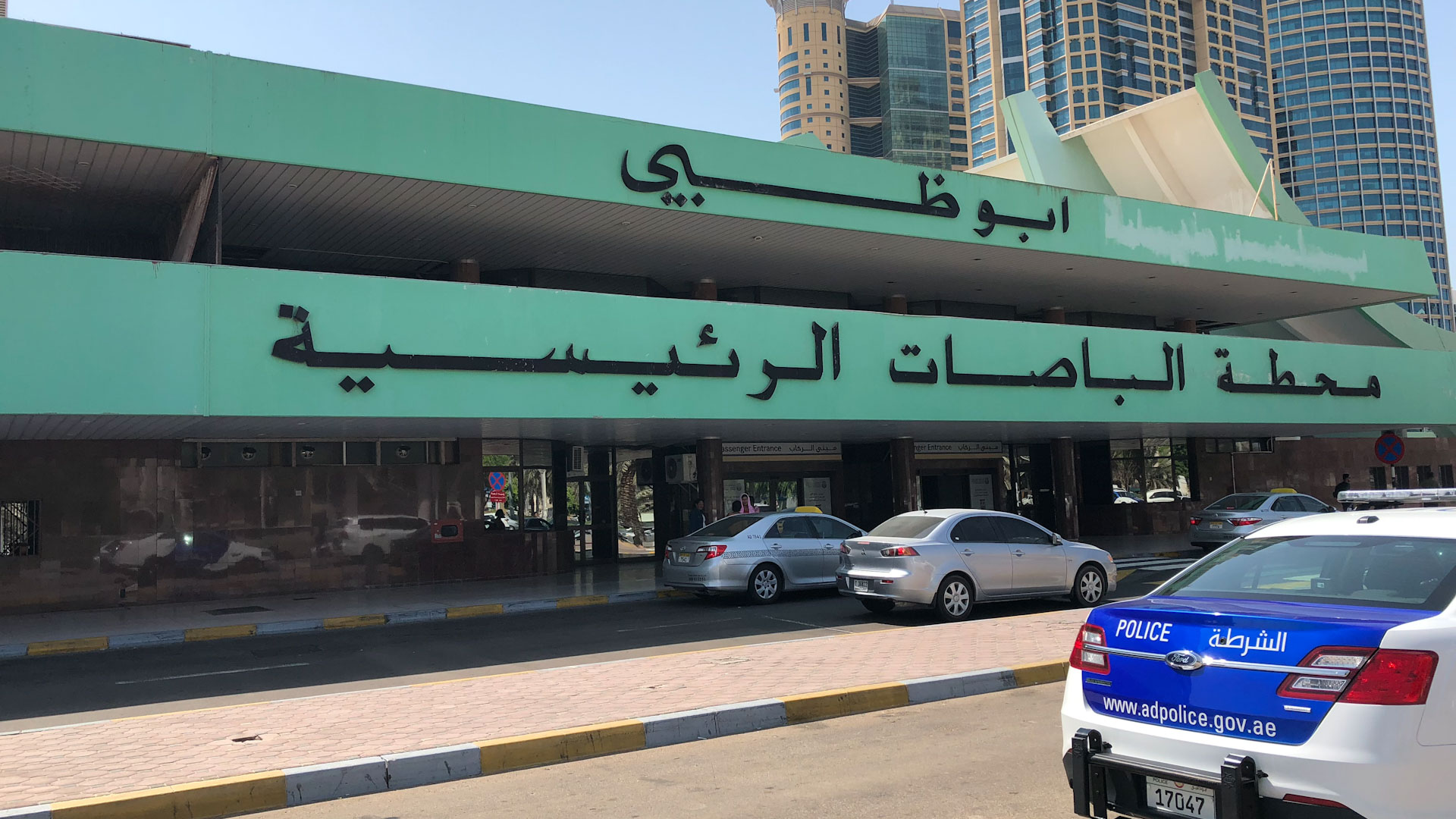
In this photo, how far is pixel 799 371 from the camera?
63.9 ft

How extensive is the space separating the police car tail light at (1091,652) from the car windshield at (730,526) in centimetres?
1176

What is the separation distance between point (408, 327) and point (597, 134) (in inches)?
185

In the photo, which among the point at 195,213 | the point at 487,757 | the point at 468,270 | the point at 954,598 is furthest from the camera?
the point at 468,270

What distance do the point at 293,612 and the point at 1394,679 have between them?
15.8 metres

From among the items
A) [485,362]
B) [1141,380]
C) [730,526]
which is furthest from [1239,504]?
[485,362]

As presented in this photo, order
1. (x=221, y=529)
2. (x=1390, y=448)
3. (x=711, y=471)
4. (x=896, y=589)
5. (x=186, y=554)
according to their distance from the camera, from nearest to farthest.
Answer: (x=896, y=589) → (x=186, y=554) → (x=221, y=529) → (x=711, y=471) → (x=1390, y=448)

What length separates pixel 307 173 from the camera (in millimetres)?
15836

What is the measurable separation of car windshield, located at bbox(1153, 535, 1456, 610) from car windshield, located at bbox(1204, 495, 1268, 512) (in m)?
20.2

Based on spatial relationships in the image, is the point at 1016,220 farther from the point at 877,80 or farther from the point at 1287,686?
the point at 877,80

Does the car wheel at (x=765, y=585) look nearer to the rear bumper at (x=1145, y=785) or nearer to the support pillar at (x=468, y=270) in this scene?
the support pillar at (x=468, y=270)

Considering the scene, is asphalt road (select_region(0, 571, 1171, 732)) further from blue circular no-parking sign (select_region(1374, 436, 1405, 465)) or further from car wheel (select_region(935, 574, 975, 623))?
blue circular no-parking sign (select_region(1374, 436, 1405, 465))

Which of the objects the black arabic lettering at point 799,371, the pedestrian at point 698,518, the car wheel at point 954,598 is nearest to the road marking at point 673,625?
the car wheel at point 954,598

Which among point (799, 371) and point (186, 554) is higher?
point (799, 371)

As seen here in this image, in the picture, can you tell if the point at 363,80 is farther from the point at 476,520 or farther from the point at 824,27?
the point at 824,27
